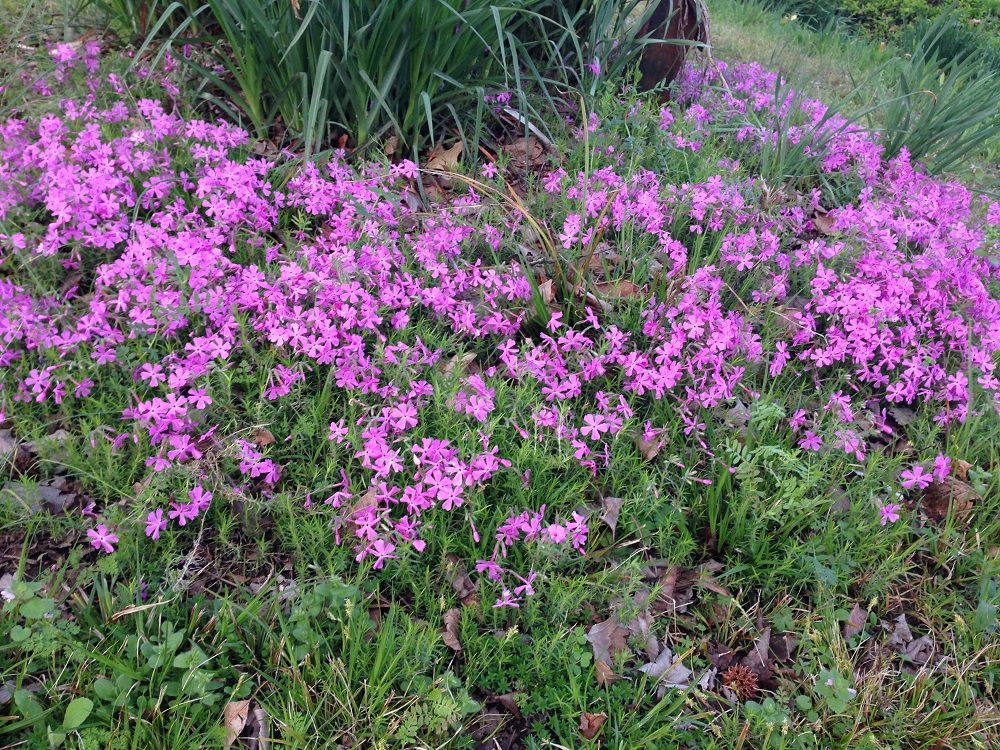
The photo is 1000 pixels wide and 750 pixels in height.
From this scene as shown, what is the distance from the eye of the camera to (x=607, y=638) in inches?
72.7

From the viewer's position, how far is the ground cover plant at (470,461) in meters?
1.69

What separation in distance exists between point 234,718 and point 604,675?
0.91 m

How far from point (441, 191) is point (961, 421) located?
7.46 feet

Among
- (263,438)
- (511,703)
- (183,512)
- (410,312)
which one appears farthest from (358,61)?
(511,703)

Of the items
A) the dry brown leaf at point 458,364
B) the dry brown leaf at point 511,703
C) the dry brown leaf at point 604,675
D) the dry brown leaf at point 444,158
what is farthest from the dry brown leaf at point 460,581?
the dry brown leaf at point 444,158

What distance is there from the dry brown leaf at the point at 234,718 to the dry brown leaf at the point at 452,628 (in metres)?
0.50

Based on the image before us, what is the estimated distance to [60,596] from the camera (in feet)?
5.74

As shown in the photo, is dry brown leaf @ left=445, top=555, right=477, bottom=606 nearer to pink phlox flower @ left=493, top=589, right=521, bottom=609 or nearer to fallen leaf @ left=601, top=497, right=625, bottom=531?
pink phlox flower @ left=493, top=589, right=521, bottom=609

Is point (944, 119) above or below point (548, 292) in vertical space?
above

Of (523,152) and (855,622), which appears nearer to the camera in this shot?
(855,622)

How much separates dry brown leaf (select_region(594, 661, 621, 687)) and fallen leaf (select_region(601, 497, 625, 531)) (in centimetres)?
39

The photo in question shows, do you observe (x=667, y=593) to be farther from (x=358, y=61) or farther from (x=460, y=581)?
(x=358, y=61)

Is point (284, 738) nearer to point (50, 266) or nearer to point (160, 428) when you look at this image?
point (160, 428)

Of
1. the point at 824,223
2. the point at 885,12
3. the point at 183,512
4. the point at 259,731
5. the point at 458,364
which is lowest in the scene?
the point at 259,731
